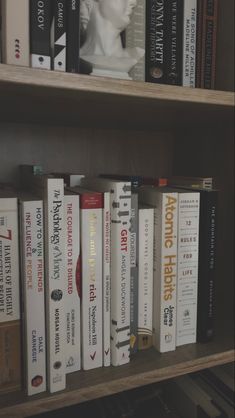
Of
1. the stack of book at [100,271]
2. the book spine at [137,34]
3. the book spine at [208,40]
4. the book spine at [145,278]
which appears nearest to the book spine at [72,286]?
the stack of book at [100,271]

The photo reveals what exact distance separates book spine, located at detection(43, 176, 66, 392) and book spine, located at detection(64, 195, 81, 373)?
0.08 feet

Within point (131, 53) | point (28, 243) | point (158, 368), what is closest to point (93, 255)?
point (28, 243)

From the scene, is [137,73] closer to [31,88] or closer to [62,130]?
[31,88]

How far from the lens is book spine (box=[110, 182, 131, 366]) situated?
576 mm

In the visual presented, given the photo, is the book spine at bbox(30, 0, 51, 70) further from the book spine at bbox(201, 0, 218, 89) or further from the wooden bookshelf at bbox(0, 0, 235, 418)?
the book spine at bbox(201, 0, 218, 89)

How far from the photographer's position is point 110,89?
0.50 meters

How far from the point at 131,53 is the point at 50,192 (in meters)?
0.26

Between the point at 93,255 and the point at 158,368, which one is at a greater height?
the point at 93,255

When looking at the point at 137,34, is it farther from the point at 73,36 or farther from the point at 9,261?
the point at 9,261

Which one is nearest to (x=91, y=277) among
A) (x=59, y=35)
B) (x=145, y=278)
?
(x=145, y=278)

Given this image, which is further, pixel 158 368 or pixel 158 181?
pixel 158 181

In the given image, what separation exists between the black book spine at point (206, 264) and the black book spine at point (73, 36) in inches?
12.7

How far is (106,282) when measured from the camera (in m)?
0.59

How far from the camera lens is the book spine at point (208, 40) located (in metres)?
0.64
